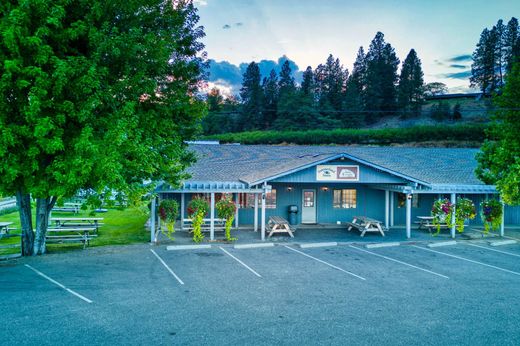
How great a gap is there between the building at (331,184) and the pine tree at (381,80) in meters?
44.3

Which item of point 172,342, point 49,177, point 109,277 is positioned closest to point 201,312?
point 172,342

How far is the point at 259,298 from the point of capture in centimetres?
887

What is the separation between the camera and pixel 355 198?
20.6 metres

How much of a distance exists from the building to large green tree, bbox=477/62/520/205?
52.1 inches

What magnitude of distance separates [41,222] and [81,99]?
16.6 ft

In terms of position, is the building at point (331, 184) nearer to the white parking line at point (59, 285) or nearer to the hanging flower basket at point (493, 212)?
the hanging flower basket at point (493, 212)

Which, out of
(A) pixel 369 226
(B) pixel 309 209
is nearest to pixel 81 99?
(A) pixel 369 226

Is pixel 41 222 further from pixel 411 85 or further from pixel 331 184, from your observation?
pixel 411 85

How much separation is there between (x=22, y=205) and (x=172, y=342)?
9021mm

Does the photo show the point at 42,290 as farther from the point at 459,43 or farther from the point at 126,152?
the point at 459,43

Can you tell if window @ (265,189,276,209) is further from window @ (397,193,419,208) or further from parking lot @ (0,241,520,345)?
window @ (397,193,419,208)

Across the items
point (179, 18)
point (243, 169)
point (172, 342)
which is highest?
point (179, 18)

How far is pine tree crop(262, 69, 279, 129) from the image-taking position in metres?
71.2

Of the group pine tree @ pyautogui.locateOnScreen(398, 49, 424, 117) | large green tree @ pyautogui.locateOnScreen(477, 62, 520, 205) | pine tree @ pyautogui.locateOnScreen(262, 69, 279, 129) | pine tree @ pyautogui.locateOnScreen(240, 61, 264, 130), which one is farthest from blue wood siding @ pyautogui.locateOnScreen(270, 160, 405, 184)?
pine tree @ pyautogui.locateOnScreen(262, 69, 279, 129)
